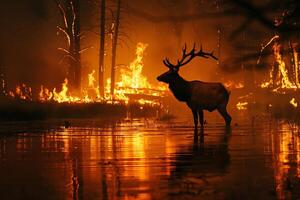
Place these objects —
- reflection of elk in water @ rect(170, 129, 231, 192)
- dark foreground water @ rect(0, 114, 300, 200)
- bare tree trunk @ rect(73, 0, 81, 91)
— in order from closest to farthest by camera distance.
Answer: dark foreground water @ rect(0, 114, 300, 200)
reflection of elk in water @ rect(170, 129, 231, 192)
bare tree trunk @ rect(73, 0, 81, 91)

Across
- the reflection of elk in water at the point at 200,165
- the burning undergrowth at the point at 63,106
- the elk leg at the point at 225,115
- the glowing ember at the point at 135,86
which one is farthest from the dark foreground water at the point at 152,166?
the glowing ember at the point at 135,86

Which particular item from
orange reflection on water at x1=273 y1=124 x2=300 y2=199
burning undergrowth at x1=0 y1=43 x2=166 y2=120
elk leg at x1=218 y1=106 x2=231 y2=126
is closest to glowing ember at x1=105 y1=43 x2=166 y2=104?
burning undergrowth at x1=0 y1=43 x2=166 y2=120

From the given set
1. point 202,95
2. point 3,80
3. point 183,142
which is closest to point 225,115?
point 202,95

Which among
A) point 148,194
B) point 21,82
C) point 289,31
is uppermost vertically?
point 21,82

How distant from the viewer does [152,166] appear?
1380 cm

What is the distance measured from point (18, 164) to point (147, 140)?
7.03 meters

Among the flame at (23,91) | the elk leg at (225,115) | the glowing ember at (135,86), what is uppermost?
the glowing ember at (135,86)

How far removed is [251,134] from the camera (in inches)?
A: 946

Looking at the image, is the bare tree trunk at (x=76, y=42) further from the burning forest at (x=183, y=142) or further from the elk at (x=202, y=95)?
the elk at (x=202, y=95)

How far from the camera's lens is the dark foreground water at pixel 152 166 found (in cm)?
990

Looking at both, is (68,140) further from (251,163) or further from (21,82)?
(21,82)

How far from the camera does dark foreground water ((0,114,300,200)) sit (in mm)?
9898

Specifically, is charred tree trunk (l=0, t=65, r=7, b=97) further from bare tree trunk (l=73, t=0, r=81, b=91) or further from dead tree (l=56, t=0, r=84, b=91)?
bare tree trunk (l=73, t=0, r=81, b=91)

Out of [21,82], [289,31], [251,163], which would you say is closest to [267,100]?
[21,82]
